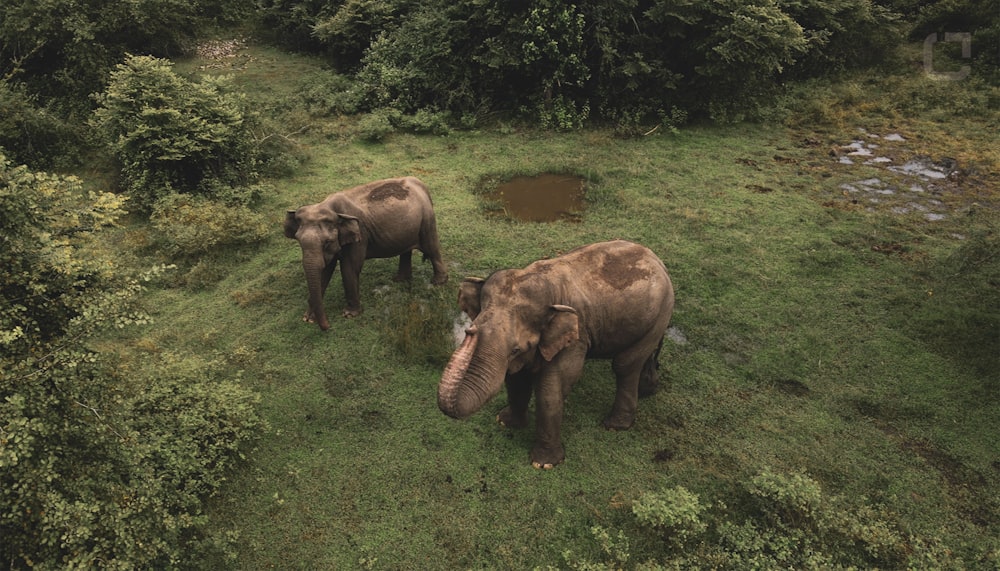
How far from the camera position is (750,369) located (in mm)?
7035

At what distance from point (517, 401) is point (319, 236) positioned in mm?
3455

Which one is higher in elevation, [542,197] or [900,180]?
[900,180]

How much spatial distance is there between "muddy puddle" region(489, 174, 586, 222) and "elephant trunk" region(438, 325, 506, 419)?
6.35 m

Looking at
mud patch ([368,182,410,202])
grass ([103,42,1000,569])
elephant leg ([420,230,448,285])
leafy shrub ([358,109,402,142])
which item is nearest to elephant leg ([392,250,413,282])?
grass ([103,42,1000,569])

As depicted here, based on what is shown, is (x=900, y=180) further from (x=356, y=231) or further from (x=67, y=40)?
(x=67, y=40)

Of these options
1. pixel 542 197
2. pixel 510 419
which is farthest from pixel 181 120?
pixel 510 419

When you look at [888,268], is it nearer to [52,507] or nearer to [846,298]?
[846,298]

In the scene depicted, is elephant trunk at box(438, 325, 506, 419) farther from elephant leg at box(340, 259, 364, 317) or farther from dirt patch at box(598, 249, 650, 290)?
elephant leg at box(340, 259, 364, 317)

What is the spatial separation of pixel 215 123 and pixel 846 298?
12.5 m

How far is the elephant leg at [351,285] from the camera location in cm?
784

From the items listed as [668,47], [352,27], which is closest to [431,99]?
[352,27]

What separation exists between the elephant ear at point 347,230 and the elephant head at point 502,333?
2.86m

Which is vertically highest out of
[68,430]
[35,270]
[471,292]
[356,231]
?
[35,270]

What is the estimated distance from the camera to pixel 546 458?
5.82m
